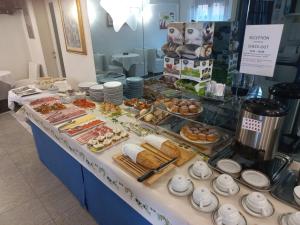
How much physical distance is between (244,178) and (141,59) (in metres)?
1.31

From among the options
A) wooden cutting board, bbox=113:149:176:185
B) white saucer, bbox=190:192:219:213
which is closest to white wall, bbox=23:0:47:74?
wooden cutting board, bbox=113:149:176:185

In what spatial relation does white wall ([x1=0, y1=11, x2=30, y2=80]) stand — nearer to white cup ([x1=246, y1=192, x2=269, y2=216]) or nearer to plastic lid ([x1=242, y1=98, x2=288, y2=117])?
plastic lid ([x1=242, y1=98, x2=288, y2=117])

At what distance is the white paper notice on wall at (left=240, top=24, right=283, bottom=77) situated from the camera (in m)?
0.85

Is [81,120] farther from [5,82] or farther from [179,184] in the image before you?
[5,82]

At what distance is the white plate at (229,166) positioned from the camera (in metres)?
0.84

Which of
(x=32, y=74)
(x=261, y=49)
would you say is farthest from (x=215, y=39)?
(x=32, y=74)

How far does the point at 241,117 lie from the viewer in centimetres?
81

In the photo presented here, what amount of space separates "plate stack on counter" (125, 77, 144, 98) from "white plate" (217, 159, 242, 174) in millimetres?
974

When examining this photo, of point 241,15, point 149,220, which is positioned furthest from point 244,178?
point 241,15

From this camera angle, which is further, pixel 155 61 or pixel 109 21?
pixel 109 21

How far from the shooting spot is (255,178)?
2.62 ft

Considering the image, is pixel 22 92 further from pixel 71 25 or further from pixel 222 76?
pixel 222 76

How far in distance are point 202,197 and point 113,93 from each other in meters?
1.09

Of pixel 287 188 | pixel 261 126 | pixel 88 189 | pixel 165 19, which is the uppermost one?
pixel 165 19
